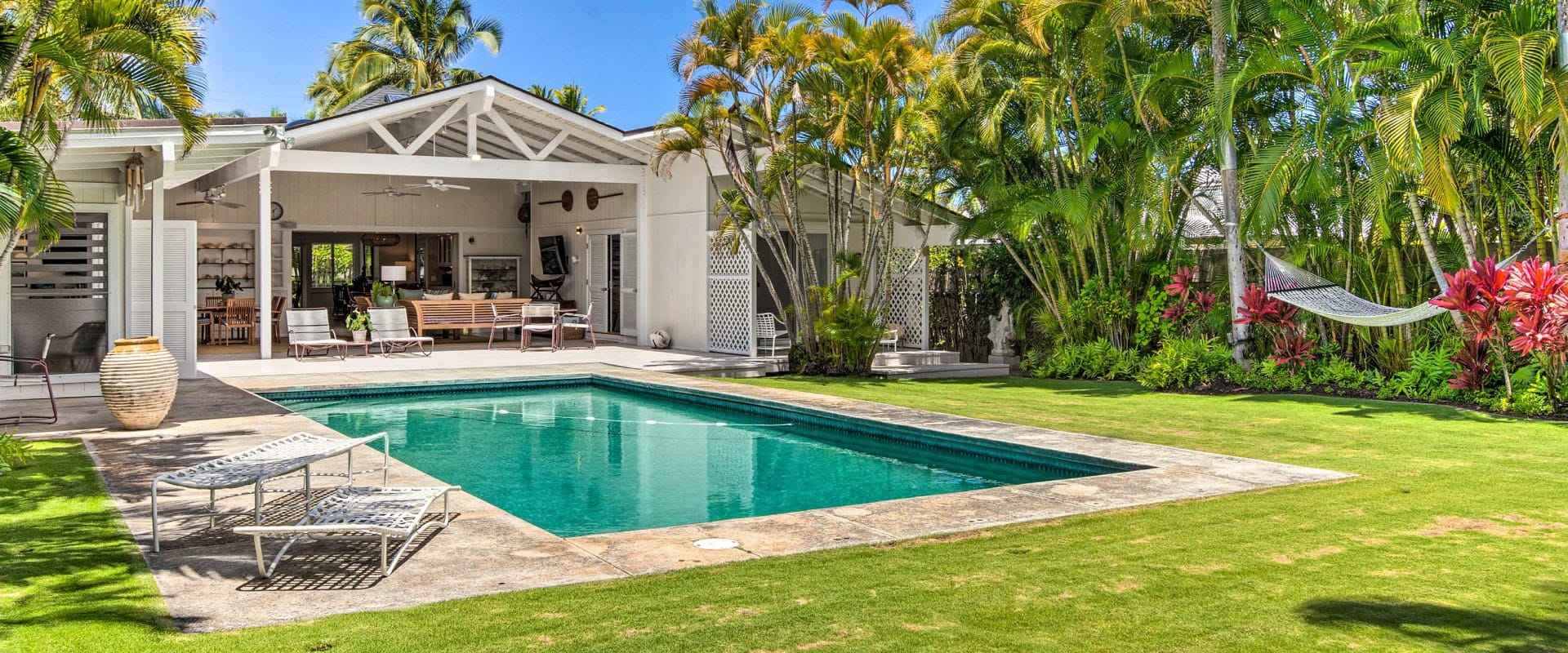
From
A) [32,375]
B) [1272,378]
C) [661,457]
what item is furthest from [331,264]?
[1272,378]

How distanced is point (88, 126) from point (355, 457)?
177 inches

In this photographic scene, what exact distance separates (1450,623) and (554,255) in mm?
18553

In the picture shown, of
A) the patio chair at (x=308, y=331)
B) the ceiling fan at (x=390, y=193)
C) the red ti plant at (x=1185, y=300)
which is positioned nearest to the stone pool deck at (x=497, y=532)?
the red ti plant at (x=1185, y=300)

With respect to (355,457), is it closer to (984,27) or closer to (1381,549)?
(1381,549)

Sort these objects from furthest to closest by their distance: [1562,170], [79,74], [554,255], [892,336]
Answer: [554,255], [892,336], [1562,170], [79,74]

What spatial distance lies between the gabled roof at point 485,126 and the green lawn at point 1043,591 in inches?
366

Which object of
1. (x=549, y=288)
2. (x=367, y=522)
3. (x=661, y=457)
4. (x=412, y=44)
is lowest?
(x=661, y=457)

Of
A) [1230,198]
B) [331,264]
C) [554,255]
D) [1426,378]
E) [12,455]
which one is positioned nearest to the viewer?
[12,455]

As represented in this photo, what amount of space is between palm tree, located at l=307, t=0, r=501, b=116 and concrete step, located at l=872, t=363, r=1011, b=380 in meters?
18.8

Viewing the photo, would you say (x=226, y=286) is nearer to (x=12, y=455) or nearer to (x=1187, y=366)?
(x=12, y=455)

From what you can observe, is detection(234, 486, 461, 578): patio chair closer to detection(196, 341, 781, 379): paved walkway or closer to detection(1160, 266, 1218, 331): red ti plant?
detection(196, 341, 781, 379): paved walkway

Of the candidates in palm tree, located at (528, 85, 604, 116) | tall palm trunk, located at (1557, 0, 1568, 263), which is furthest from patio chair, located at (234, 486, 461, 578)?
palm tree, located at (528, 85, 604, 116)

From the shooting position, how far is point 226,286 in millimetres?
19453

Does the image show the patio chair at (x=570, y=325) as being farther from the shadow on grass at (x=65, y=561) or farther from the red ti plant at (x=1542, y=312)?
the red ti plant at (x=1542, y=312)
